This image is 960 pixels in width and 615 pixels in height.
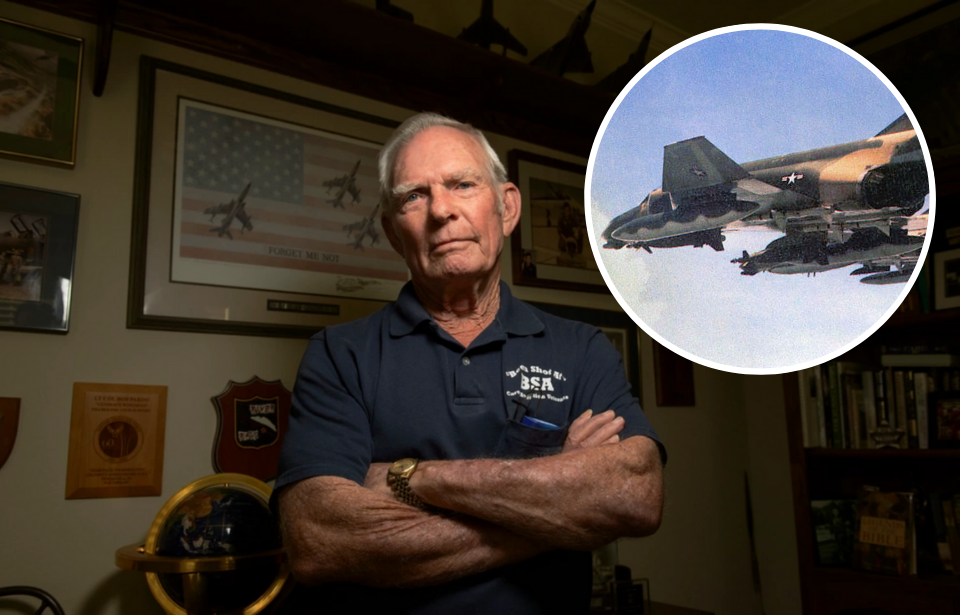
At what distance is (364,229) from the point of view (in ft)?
6.75

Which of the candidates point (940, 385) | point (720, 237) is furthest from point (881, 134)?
point (940, 385)

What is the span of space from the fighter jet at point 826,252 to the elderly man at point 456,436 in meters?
0.39

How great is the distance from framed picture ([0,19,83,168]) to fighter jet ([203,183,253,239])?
34 cm

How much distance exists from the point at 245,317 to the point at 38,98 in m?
0.71

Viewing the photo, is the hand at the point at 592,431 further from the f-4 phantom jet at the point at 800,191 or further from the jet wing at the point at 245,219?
the jet wing at the point at 245,219

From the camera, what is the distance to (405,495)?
1.04 m

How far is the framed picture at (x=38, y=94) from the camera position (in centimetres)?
157

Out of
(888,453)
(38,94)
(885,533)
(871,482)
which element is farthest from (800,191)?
(871,482)

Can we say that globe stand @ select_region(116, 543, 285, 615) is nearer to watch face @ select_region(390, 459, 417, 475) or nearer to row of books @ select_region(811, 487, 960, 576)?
watch face @ select_region(390, 459, 417, 475)

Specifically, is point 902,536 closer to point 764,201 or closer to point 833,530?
point 833,530

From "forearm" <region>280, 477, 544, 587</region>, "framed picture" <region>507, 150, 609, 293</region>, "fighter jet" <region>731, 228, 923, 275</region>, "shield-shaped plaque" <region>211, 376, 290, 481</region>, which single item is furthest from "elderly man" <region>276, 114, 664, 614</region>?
"framed picture" <region>507, 150, 609, 293</region>

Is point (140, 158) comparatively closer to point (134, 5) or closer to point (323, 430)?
point (134, 5)

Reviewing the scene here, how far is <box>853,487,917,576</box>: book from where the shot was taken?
220 centimetres

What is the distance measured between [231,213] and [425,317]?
0.87 metres
